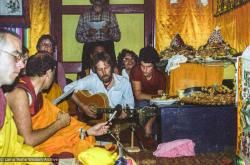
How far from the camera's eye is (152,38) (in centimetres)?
859

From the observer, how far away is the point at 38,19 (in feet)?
28.0

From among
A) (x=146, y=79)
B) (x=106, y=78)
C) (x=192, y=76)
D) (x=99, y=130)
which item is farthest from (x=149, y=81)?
(x=99, y=130)

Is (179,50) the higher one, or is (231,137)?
(179,50)

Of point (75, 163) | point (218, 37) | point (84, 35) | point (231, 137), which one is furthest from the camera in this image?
point (84, 35)

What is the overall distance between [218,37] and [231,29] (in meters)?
0.61

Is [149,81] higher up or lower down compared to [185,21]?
lower down

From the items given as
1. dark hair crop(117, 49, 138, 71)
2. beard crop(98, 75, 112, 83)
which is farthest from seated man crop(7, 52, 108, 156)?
dark hair crop(117, 49, 138, 71)

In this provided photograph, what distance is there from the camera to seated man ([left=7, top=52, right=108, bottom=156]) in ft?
11.8

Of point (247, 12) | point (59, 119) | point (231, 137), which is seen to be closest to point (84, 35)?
point (247, 12)

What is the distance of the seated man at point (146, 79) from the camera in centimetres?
645

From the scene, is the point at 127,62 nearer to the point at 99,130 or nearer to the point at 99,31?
the point at 99,31

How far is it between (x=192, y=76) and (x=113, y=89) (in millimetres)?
1240

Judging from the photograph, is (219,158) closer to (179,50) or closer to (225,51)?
(225,51)

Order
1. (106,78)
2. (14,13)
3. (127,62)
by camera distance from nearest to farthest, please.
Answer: (106,78), (127,62), (14,13)
